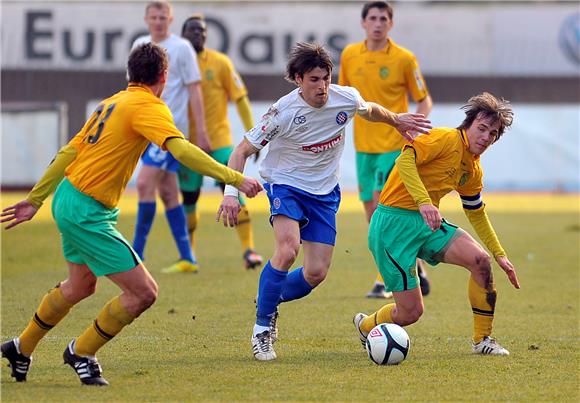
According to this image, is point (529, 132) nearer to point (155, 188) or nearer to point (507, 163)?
point (507, 163)

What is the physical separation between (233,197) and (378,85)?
3921 mm

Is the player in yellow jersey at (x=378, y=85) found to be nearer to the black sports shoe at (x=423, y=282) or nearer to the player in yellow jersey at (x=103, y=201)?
the black sports shoe at (x=423, y=282)

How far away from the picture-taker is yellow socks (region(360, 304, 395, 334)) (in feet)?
24.0

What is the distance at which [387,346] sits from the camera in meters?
6.75

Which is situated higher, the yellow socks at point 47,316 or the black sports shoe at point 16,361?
the yellow socks at point 47,316

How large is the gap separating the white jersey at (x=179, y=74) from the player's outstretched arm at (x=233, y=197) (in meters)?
4.13

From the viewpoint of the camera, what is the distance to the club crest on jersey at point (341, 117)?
7.28m

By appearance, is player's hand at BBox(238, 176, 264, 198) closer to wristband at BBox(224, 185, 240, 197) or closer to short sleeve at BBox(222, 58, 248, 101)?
wristband at BBox(224, 185, 240, 197)

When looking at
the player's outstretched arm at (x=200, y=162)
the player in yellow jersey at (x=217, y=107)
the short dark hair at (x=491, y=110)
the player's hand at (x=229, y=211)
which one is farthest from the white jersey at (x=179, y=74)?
the player's outstretched arm at (x=200, y=162)

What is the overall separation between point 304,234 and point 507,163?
66.4ft

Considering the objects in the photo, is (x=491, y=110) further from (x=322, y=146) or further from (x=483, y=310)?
(x=483, y=310)

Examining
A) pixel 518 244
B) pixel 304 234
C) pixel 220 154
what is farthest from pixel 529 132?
pixel 304 234

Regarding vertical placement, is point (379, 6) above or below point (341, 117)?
above

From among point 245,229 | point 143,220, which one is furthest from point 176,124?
point 245,229
